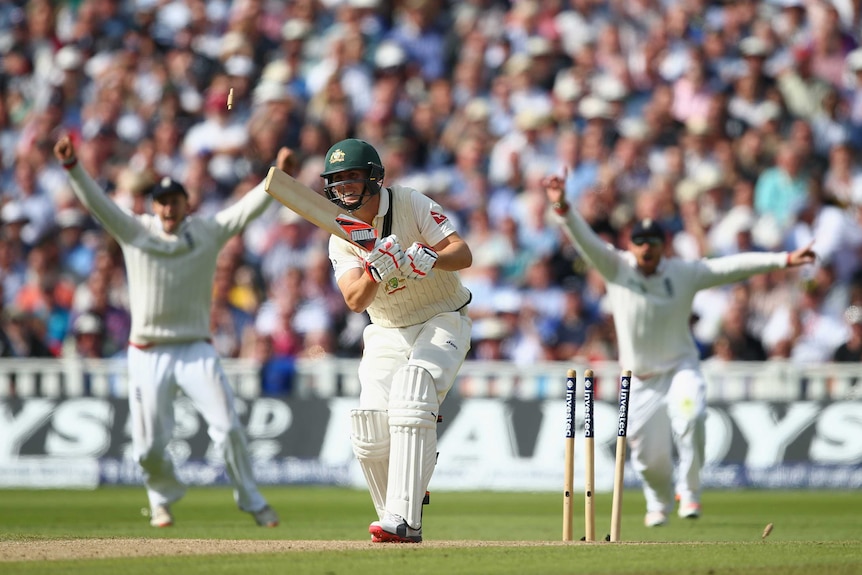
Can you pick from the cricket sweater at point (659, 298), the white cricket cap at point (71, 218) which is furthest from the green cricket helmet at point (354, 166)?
the white cricket cap at point (71, 218)

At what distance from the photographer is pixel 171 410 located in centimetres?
1134

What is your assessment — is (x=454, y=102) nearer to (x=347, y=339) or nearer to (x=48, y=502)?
(x=347, y=339)

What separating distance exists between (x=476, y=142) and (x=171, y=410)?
23.1 feet

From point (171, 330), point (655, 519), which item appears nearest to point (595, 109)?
point (655, 519)

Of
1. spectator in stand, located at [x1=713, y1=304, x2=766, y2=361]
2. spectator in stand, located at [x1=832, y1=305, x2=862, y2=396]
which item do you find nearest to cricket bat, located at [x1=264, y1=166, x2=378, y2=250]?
spectator in stand, located at [x1=713, y1=304, x2=766, y2=361]

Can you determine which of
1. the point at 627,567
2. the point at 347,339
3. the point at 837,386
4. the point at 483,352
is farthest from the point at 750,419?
the point at 627,567

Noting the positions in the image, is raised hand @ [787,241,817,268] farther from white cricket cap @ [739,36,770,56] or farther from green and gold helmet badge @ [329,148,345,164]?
white cricket cap @ [739,36,770,56]

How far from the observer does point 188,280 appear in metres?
11.4

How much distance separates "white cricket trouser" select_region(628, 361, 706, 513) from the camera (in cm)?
1166

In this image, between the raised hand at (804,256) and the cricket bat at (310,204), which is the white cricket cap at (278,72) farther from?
the cricket bat at (310,204)

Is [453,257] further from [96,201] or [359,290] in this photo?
[96,201]

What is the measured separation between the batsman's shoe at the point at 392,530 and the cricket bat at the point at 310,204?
1.53 m

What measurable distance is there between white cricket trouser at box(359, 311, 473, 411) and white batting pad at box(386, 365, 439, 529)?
13 centimetres

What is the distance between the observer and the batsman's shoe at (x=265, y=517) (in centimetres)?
1125
